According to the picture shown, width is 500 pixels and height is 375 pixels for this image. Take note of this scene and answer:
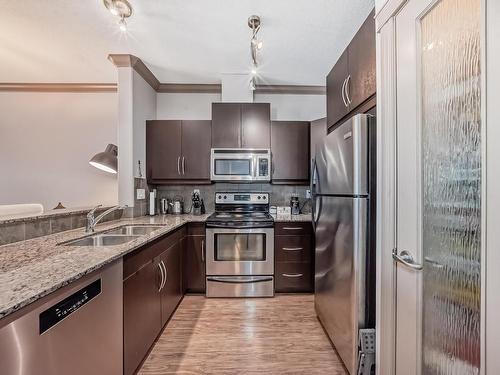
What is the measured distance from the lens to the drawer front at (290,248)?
2.88 m

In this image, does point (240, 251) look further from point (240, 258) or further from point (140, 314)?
point (140, 314)

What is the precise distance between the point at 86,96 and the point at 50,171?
1.12 metres

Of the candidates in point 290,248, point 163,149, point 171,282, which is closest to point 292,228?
point 290,248

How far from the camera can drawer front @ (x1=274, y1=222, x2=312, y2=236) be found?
2.88 meters

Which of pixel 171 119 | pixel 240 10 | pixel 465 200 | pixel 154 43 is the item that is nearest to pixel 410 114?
pixel 465 200

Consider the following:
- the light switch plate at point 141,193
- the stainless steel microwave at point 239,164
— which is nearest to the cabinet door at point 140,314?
the light switch plate at point 141,193

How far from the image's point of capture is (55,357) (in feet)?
3.16

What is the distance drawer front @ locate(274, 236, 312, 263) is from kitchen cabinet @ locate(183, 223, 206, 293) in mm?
833

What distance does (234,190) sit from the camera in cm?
347

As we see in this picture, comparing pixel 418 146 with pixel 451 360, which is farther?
pixel 418 146

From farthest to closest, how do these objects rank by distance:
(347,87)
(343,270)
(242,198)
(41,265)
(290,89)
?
(290,89)
(242,198)
(347,87)
(343,270)
(41,265)

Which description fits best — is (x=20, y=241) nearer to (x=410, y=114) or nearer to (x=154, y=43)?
(x=154, y=43)

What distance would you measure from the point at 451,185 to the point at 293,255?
2079mm

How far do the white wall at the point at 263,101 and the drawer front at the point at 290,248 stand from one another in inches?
65.5
